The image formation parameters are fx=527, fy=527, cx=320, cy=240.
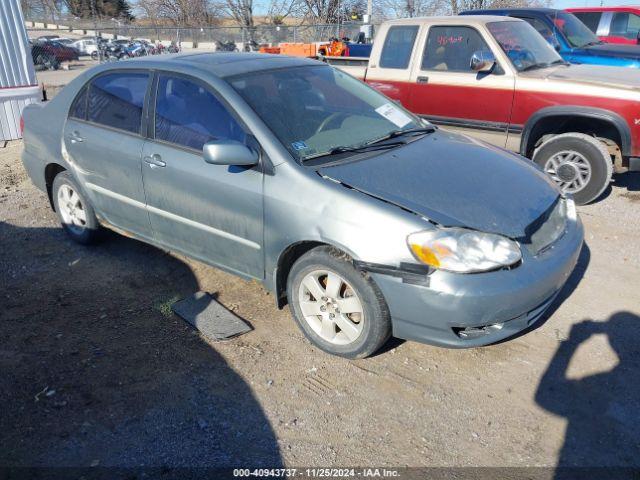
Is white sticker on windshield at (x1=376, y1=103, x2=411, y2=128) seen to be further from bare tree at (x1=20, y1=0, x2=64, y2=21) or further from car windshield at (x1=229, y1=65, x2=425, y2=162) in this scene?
bare tree at (x1=20, y1=0, x2=64, y2=21)

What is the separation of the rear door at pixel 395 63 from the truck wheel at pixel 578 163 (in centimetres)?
180

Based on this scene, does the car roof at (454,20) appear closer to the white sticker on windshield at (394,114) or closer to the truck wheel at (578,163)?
the truck wheel at (578,163)

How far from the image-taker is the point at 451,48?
629cm

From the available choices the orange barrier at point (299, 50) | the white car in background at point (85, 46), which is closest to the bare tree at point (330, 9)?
the white car in background at point (85, 46)

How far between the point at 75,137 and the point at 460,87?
4.18 m

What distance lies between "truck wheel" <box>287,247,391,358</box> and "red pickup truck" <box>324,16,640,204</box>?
375cm

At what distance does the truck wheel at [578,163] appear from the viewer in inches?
220

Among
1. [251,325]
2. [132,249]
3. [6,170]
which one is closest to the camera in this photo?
[251,325]

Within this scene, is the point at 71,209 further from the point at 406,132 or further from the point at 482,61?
the point at 482,61

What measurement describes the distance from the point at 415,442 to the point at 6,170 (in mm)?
7134

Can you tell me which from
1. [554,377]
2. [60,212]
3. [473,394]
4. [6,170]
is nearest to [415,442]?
[473,394]

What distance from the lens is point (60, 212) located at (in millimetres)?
5059

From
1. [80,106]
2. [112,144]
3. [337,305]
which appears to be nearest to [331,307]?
[337,305]

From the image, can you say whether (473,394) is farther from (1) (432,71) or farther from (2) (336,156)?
(1) (432,71)
